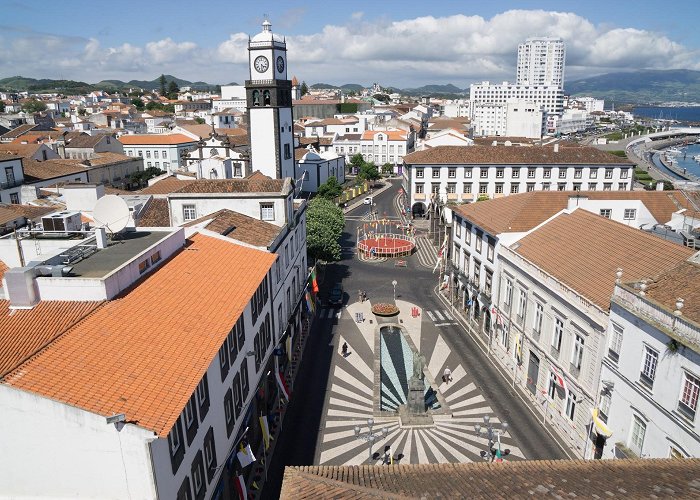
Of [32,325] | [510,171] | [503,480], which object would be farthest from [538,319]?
[510,171]

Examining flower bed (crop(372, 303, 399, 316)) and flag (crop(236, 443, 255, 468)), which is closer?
flag (crop(236, 443, 255, 468))

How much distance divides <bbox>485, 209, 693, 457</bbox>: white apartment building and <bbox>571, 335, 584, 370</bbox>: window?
2.3 inches

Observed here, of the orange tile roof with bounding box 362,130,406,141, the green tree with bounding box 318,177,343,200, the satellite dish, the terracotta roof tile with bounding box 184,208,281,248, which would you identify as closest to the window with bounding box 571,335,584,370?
the terracotta roof tile with bounding box 184,208,281,248

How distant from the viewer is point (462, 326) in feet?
157

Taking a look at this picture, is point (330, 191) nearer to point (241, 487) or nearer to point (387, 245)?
point (387, 245)

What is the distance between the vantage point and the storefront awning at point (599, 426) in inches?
1045

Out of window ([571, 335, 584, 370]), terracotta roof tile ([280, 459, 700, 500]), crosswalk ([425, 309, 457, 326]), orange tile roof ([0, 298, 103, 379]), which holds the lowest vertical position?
crosswalk ([425, 309, 457, 326])

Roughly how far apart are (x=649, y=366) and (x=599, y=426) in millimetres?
5183

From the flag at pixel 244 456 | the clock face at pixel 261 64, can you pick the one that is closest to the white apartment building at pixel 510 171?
the clock face at pixel 261 64

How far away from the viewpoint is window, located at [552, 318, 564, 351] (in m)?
31.8

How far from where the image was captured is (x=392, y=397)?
3709 centimetres

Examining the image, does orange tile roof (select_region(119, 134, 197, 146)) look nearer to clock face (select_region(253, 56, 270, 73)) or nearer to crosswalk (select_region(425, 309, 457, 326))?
clock face (select_region(253, 56, 270, 73))

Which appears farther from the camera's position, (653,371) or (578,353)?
(578,353)

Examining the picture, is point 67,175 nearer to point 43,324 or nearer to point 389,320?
point 389,320
